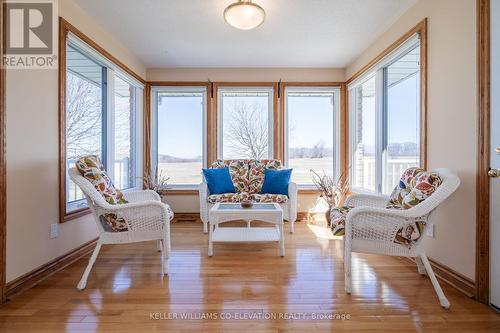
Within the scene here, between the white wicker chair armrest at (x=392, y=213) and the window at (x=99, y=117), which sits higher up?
the window at (x=99, y=117)

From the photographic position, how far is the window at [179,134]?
15.0 feet

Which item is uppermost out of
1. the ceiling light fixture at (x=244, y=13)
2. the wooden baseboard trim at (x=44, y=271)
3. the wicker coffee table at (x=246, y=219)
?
the ceiling light fixture at (x=244, y=13)

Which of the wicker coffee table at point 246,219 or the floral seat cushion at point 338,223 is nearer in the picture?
the floral seat cushion at point 338,223

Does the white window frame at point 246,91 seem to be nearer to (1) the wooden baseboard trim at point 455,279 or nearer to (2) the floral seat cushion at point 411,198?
(2) the floral seat cushion at point 411,198

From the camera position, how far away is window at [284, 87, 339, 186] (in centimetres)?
459

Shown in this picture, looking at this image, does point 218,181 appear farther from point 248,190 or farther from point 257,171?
point 257,171

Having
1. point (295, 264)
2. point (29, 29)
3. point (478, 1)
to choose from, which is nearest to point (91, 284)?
point (295, 264)

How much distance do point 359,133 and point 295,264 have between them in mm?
2513

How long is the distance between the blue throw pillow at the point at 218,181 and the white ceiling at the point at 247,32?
168 cm

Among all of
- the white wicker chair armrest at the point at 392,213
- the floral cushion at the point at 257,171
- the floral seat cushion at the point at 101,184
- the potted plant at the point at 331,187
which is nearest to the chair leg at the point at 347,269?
the white wicker chair armrest at the point at 392,213

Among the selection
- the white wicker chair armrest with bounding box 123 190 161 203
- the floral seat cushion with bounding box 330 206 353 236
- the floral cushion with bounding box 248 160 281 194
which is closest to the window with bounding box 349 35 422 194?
the floral seat cushion with bounding box 330 206 353 236

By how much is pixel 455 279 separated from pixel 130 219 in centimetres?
255

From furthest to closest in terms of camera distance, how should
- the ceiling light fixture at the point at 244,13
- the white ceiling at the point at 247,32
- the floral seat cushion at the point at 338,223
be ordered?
the white ceiling at the point at 247,32, the ceiling light fixture at the point at 244,13, the floral seat cushion at the point at 338,223

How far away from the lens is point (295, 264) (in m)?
2.51
